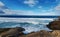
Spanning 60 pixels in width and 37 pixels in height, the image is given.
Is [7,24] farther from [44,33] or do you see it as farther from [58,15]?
[58,15]

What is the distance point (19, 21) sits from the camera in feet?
7.48

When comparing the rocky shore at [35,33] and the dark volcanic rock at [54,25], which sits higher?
the dark volcanic rock at [54,25]

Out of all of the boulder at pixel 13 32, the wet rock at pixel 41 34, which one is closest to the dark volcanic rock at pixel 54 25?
the wet rock at pixel 41 34

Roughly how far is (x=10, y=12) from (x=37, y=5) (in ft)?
1.74

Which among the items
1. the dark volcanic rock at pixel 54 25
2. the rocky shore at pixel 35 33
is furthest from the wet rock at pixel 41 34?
the dark volcanic rock at pixel 54 25

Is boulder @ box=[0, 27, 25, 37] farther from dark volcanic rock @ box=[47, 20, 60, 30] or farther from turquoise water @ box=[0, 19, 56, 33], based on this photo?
dark volcanic rock @ box=[47, 20, 60, 30]

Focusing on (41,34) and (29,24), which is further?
(29,24)

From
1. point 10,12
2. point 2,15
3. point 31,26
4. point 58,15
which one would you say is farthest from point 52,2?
point 2,15

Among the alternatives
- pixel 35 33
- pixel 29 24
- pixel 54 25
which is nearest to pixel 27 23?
pixel 29 24

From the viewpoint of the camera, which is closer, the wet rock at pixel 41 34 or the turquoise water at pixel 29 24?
the wet rock at pixel 41 34

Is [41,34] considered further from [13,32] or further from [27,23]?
[13,32]

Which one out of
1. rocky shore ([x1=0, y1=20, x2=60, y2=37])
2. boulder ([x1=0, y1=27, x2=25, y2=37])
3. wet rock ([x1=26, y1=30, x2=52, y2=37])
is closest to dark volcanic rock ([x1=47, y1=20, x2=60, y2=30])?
rocky shore ([x1=0, y1=20, x2=60, y2=37])

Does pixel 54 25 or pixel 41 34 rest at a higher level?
pixel 54 25

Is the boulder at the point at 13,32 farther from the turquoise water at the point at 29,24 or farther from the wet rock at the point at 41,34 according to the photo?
the wet rock at the point at 41,34
